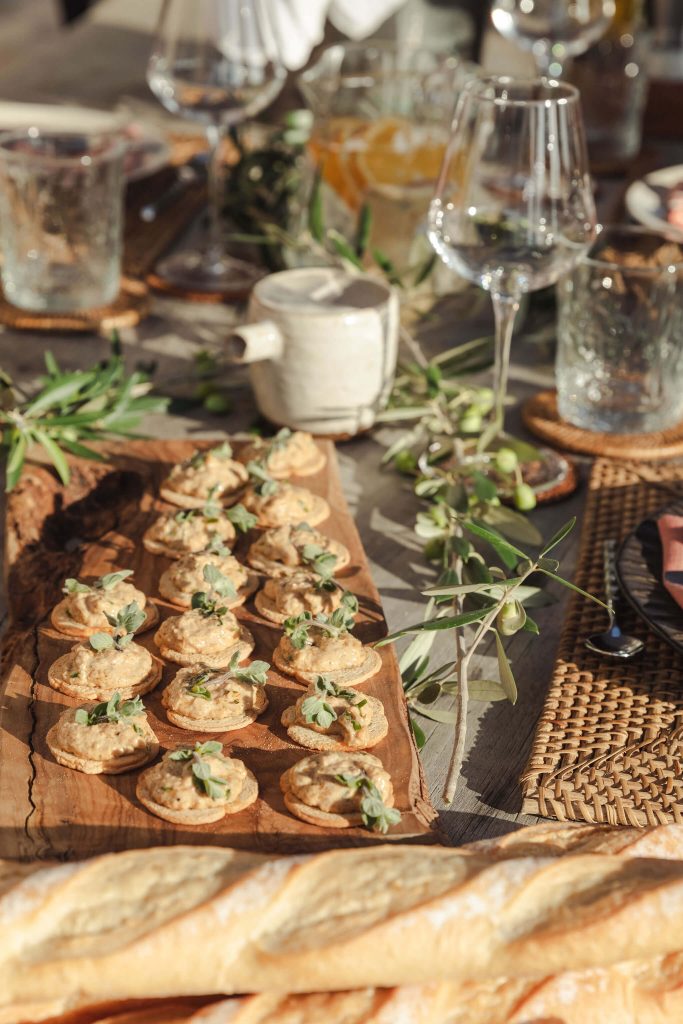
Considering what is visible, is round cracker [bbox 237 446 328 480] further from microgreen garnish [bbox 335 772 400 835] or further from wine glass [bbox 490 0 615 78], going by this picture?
wine glass [bbox 490 0 615 78]

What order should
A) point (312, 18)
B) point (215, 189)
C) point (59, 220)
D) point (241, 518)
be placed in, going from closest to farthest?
point (241, 518) < point (59, 220) < point (215, 189) < point (312, 18)

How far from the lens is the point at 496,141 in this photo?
118 cm

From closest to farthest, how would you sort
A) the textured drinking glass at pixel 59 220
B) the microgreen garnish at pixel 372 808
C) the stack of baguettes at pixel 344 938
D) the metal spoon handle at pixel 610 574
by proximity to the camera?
the stack of baguettes at pixel 344 938, the microgreen garnish at pixel 372 808, the metal spoon handle at pixel 610 574, the textured drinking glass at pixel 59 220

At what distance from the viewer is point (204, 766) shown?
0.75 meters

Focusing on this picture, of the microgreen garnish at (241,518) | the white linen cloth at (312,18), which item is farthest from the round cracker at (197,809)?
the white linen cloth at (312,18)

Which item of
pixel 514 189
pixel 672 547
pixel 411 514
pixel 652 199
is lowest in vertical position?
pixel 411 514

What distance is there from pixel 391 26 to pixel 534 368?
1.58 meters

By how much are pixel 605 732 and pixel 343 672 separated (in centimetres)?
21

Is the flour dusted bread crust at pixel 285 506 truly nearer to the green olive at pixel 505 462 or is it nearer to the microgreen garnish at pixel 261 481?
the microgreen garnish at pixel 261 481

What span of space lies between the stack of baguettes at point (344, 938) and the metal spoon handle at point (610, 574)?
411 mm

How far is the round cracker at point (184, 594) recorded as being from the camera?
0.98 meters

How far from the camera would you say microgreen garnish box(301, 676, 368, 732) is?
0.82m

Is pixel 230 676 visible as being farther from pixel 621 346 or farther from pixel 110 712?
pixel 621 346

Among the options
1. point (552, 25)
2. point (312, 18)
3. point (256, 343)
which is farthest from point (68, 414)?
point (312, 18)
